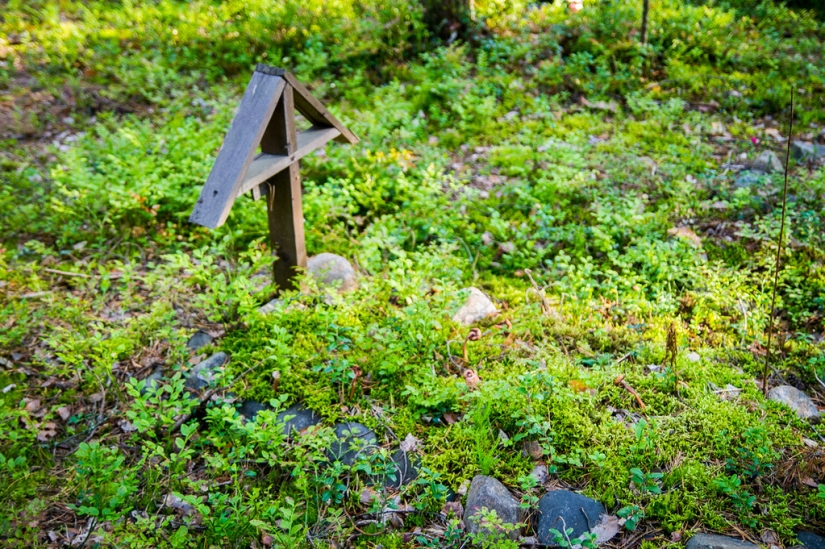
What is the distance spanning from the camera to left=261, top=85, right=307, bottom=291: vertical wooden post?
3990 millimetres

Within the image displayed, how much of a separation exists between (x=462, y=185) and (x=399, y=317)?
2.10 m

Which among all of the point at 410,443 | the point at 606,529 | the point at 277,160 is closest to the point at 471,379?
the point at 410,443

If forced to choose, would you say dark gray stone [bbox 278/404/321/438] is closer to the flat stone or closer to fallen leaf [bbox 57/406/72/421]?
the flat stone

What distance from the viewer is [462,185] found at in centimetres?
568

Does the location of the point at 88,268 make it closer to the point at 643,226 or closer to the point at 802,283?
the point at 643,226

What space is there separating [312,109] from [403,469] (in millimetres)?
2564

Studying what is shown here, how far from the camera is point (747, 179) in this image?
5598 mm

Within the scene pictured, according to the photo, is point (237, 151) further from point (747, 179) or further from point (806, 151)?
point (806, 151)

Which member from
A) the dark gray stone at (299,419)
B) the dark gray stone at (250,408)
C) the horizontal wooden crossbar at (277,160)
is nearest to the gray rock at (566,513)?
the dark gray stone at (299,419)

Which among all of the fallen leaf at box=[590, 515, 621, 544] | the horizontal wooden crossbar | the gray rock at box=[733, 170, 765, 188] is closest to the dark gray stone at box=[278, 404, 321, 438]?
the horizontal wooden crossbar

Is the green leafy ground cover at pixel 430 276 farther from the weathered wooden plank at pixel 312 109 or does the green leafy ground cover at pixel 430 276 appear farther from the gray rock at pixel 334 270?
the weathered wooden plank at pixel 312 109

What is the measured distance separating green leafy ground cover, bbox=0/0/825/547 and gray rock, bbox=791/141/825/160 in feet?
0.68

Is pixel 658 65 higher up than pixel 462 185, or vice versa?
pixel 658 65

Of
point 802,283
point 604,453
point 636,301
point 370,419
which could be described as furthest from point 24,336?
point 802,283
